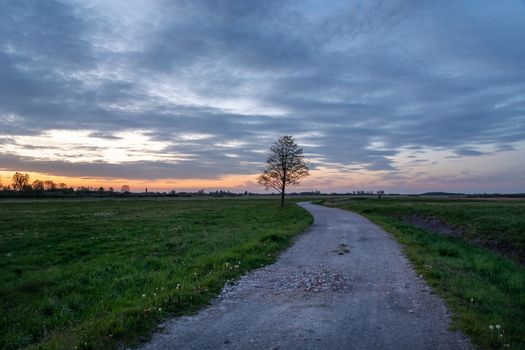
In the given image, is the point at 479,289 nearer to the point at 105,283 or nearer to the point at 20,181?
the point at 105,283

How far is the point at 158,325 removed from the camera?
7.37 meters

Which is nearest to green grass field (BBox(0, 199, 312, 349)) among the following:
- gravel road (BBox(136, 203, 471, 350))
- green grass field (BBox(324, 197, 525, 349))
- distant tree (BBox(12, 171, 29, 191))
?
gravel road (BBox(136, 203, 471, 350))

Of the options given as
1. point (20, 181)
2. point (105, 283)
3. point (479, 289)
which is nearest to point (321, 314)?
point (479, 289)

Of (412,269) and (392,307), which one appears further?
(412,269)

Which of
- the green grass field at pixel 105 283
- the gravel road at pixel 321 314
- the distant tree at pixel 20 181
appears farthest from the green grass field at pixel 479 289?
the distant tree at pixel 20 181

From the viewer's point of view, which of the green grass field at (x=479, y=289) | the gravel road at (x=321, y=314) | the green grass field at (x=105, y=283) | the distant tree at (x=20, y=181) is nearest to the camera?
the gravel road at (x=321, y=314)

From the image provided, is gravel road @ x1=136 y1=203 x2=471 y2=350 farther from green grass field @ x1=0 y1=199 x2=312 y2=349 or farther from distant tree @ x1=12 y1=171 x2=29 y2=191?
distant tree @ x1=12 y1=171 x2=29 y2=191

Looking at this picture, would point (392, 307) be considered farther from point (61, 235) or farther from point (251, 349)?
point (61, 235)

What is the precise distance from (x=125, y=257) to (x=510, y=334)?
50.4 feet

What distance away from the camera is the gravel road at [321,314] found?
657 centimetres

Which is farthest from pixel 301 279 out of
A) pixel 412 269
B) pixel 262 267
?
pixel 412 269

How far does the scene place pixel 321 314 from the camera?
802cm

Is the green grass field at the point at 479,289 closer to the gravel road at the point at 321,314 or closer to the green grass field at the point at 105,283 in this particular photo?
the gravel road at the point at 321,314

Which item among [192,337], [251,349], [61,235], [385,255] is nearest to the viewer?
[251,349]
